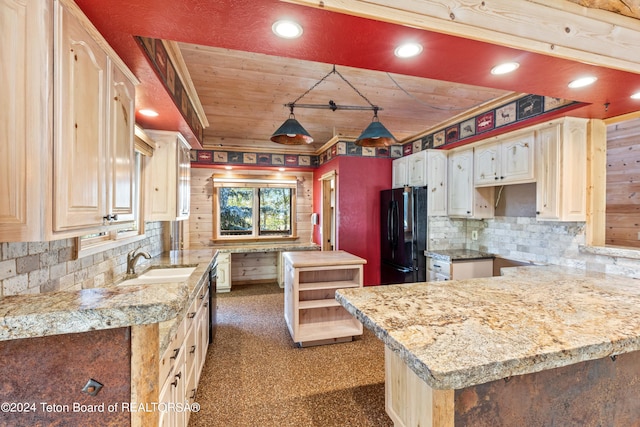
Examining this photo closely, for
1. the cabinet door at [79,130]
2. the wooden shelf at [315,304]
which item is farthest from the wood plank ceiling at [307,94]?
the wooden shelf at [315,304]

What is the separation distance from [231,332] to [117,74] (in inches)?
110

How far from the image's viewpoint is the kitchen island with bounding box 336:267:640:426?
0.94 metres

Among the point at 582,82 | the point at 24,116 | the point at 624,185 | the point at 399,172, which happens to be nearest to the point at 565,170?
the point at 582,82

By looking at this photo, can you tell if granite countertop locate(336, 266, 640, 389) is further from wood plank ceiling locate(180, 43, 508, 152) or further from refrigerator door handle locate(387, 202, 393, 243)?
refrigerator door handle locate(387, 202, 393, 243)

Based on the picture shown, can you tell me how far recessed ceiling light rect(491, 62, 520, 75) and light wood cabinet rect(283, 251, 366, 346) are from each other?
6.51ft

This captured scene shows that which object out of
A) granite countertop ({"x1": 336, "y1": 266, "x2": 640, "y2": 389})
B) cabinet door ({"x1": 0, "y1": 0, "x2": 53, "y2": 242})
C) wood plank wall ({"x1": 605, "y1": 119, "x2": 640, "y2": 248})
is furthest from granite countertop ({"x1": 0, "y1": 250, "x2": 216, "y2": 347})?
wood plank wall ({"x1": 605, "y1": 119, "x2": 640, "y2": 248})

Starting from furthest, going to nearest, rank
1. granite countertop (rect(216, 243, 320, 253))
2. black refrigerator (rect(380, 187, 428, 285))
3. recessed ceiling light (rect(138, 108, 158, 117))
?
granite countertop (rect(216, 243, 320, 253)), black refrigerator (rect(380, 187, 428, 285)), recessed ceiling light (rect(138, 108, 158, 117))

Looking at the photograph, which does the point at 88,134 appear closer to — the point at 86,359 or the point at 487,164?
the point at 86,359

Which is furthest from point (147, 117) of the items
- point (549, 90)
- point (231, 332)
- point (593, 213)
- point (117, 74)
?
point (593, 213)

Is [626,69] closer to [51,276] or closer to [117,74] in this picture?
[117,74]

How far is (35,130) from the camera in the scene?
92cm

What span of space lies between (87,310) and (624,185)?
518 centimetres

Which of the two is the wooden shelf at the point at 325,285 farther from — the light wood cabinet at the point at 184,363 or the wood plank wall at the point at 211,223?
the wood plank wall at the point at 211,223

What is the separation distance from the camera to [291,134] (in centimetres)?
242
